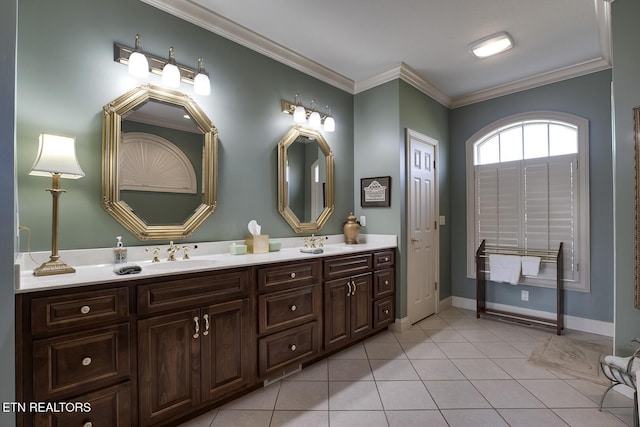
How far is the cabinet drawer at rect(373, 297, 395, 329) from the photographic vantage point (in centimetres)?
286

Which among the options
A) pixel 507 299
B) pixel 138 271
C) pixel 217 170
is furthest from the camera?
pixel 507 299

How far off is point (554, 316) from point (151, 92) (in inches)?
178

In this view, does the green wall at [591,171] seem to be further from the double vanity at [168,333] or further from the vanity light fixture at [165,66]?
the vanity light fixture at [165,66]

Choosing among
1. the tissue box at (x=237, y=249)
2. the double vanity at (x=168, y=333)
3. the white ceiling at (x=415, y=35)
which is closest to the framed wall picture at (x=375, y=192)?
the double vanity at (x=168, y=333)

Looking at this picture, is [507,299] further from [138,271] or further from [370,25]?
[138,271]

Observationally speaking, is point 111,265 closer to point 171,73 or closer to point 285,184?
point 171,73

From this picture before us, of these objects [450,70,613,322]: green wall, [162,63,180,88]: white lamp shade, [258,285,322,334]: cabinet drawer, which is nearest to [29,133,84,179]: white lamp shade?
[162,63,180,88]: white lamp shade

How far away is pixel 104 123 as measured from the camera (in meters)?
1.81

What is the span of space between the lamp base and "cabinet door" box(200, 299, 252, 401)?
74 centimetres

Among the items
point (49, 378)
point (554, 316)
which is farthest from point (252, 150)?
point (554, 316)

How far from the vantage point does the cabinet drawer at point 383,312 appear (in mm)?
2857

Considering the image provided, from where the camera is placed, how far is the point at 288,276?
212cm

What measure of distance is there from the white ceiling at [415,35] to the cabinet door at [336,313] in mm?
2194

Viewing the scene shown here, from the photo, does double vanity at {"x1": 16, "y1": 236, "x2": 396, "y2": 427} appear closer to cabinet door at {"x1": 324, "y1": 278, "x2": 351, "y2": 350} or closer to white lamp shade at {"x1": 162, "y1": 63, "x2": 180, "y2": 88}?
cabinet door at {"x1": 324, "y1": 278, "x2": 351, "y2": 350}
